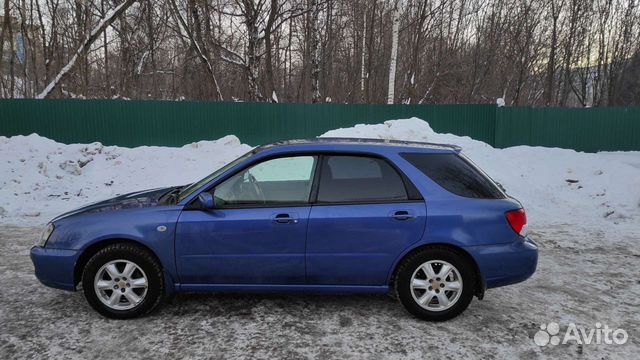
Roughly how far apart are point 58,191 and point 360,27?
20418mm

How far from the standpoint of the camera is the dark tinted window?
152 inches

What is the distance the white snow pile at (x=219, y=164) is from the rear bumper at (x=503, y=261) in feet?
11.2

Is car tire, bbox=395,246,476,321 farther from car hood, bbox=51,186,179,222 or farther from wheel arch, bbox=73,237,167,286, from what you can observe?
car hood, bbox=51,186,179,222

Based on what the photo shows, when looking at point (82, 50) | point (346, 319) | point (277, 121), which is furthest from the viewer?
point (82, 50)

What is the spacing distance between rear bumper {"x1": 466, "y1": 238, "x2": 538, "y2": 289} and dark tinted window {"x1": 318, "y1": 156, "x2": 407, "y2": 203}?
79cm

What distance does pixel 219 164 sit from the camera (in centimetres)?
1245

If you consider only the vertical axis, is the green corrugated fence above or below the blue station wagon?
above

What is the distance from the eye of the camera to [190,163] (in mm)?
12445

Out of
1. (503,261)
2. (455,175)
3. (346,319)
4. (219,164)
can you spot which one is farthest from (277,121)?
(503,261)

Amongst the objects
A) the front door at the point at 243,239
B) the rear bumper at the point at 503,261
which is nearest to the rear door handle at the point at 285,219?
the front door at the point at 243,239

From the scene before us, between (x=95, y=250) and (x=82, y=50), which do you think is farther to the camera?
(x=82, y=50)

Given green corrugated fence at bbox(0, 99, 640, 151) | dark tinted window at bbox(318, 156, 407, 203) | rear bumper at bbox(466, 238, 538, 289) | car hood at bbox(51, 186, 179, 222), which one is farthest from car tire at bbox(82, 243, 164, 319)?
green corrugated fence at bbox(0, 99, 640, 151)

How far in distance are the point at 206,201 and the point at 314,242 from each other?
0.94 m

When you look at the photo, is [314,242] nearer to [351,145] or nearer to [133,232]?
[351,145]
